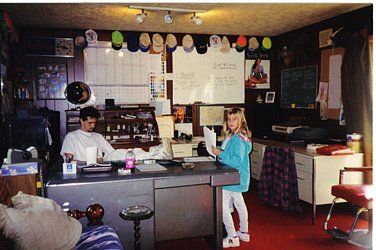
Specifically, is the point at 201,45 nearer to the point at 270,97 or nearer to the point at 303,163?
the point at 270,97

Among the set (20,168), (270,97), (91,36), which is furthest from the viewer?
(270,97)

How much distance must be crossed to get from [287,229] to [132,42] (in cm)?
332

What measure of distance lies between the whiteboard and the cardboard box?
3416 mm

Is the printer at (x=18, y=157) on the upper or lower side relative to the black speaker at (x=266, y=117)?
lower

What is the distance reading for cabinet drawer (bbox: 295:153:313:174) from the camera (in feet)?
13.5

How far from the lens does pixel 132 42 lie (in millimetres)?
5492

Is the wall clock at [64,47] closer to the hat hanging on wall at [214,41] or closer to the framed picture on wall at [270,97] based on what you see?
the hat hanging on wall at [214,41]

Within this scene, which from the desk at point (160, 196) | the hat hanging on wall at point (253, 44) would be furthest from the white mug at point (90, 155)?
the hat hanging on wall at point (253, 44)

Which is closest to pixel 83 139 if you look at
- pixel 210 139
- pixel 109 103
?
pixel 210 139

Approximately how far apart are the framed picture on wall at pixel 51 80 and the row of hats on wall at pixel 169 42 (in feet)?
1.47

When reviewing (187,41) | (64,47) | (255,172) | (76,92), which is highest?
(187,41)

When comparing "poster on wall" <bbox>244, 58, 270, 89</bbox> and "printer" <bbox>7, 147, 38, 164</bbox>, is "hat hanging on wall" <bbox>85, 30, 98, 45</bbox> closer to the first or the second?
"poster on wall" <bbox>244, 58, 270, 89</bbox>

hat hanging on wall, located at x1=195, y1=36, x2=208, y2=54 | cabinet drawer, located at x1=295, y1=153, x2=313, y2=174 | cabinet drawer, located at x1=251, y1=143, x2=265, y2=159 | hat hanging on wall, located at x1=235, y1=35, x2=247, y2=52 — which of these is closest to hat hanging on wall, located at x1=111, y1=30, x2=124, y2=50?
hat hanging on wall, located at x1=195, y1=36, x2=208, y2=54

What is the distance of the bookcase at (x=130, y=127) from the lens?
5.42 meters
